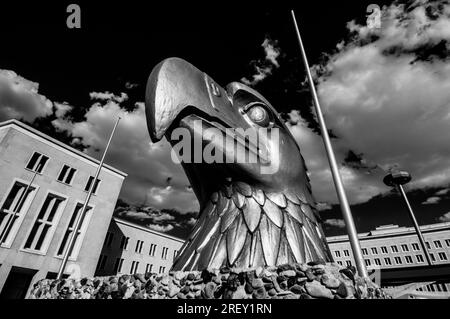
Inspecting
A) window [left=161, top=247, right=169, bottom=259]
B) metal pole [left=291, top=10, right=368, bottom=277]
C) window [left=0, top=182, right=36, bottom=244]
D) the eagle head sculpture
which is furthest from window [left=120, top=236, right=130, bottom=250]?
metal pole [left=291, top=10, right=368, bottom=277]

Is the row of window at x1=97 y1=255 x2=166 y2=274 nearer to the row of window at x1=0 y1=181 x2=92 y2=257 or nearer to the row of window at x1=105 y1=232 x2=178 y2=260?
the row of window at x1=105 y1=232 x2=178 y2=260

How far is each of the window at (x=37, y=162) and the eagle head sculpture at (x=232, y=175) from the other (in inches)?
699

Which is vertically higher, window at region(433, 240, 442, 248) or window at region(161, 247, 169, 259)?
window at region(433, 240, 442, 248)

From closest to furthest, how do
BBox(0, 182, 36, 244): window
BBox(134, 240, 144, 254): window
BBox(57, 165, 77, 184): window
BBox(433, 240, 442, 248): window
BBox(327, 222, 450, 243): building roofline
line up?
BBox(0, 182, 36, 244): window, BBox(57, 165, 77, 184): window, BBox(134, 240, 144, 254): window, BBox(433, 240, 442, 248): window, BBox(327, 222, 450, 243): building roofline

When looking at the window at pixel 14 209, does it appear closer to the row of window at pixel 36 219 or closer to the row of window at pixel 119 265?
the row of window at pixel 36 219

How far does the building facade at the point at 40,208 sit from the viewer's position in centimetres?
1346

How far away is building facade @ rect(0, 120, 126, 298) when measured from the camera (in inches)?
530

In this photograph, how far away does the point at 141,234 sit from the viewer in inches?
1057

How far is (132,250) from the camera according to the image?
2542cm

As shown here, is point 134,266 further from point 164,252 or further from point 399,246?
point 399,246

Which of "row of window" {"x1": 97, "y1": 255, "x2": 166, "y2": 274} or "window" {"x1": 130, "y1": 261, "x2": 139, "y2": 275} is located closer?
"row of window" {"x1": 97, "y1": 255, "x2": 166, "y2": 274}

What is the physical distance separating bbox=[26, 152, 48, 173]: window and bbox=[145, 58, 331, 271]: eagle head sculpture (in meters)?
17.8

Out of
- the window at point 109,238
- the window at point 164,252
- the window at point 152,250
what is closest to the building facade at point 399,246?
the window at point 164,252
